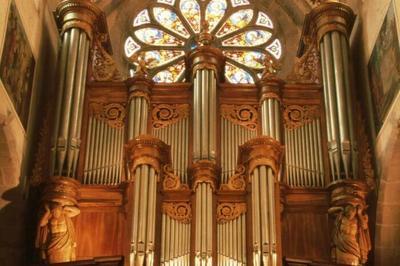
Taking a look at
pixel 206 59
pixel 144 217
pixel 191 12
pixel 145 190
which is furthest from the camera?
pixel 191 12

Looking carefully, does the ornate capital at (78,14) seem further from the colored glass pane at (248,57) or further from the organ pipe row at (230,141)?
the colored glass pane at (248,57)

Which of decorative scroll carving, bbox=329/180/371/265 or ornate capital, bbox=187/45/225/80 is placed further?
ornate capital, bbox=187/45/225/80

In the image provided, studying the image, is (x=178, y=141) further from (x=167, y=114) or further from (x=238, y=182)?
(x=238, y=182)

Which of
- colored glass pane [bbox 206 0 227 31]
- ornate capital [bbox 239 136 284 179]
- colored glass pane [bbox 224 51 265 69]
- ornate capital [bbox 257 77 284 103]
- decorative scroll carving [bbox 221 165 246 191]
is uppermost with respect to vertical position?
colored glass pane [bbox 206 0 227 31]

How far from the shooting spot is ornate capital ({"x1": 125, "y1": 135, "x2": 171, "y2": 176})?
14.0 meters

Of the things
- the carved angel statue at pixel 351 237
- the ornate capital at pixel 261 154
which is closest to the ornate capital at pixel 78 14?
the ornate capital at pixel 261 154

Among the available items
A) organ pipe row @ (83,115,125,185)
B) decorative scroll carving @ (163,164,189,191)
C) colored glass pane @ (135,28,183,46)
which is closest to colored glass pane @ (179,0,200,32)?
colored glass pane @ (135,28,183,46)

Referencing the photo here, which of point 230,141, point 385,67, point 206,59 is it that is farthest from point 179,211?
point 385,67

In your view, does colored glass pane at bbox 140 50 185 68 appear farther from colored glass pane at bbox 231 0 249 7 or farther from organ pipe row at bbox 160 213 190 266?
organ pipe row at bbox 160 213 190 266

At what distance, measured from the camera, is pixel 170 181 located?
14.5 metres

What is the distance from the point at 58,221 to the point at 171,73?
6.28 meters

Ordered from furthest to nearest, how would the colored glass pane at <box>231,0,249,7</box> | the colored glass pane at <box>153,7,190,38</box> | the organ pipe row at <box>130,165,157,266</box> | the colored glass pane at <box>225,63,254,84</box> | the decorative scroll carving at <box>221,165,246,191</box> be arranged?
the colored glass pane at <box>231,0,249,7</box> → the colored glass pane at <box>153,7,190,38</box> → the colored glass pane at <box>225,63,254,84</box> → the decorative scroll carving at <box>221,165,246,191</box> → the organ pipe row at <box>130,165,157,266</box>

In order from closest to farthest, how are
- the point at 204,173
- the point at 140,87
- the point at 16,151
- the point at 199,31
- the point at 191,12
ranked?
the point at 204,173 → the point at 16,151 → the point at 140,87 → the point at 199,31 → the point at 191,12

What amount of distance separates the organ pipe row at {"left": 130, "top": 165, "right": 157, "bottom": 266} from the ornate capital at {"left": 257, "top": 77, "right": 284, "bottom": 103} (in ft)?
10.7
